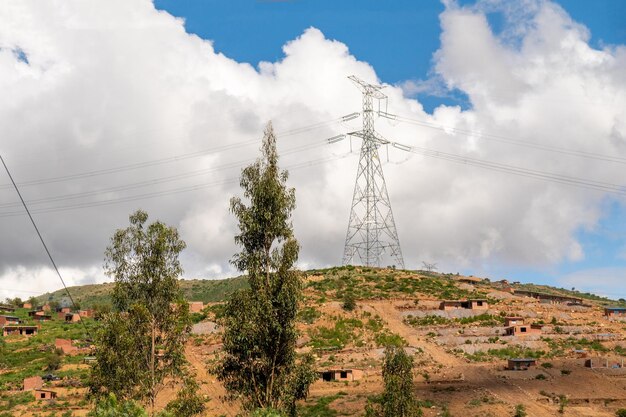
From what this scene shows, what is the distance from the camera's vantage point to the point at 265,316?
3378 cm

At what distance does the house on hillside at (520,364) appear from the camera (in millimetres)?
83125

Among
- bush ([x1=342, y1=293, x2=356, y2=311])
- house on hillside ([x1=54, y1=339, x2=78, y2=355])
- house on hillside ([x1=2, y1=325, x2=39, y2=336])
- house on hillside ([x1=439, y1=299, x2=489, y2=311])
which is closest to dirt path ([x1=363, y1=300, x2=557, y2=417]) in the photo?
bush ([x1=342, y1=293, x2=356, y2=311])

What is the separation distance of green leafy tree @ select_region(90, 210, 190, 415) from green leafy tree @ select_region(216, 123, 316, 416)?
30.6 feet

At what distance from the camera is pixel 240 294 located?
113 ft

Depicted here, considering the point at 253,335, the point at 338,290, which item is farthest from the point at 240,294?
the point at 338,290

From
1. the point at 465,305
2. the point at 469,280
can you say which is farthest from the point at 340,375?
the point at 469,280

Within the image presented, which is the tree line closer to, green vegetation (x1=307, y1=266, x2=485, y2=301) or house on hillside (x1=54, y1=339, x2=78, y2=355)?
house on hillside (x1=54, y1=339, x2=78, y2=355)

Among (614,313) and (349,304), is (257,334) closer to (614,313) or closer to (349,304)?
(349,304)

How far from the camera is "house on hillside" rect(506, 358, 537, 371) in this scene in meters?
83.1

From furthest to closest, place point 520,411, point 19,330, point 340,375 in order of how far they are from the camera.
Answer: point 19,330, point 340,375, point 520,411

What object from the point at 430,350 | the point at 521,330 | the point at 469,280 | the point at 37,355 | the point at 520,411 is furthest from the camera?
the point at 469,280

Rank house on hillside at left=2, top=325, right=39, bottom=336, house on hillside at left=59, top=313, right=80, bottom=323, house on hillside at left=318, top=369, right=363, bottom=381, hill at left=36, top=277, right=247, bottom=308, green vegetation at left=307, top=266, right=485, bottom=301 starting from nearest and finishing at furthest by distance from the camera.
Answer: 1. house on hillside at left=318, top=369, right=363, bottom=381
2. house on hillside at left=2, top=325, right=39, bottom=336
3. green vegetation at left=307, top=266, right=485, bottom=301
4. house on hillside at left=59, top=313, right=80, bottom=323
5. hill at left=36, top=277, right=247, bottom=308

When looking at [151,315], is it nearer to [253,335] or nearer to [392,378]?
[253,335]

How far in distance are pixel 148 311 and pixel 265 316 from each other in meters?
12.5
